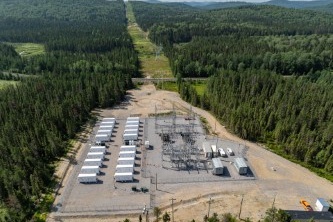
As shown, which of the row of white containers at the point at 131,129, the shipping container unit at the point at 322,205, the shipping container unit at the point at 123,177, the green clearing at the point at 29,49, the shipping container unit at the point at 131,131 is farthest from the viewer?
the green clearing at the point at 29,49

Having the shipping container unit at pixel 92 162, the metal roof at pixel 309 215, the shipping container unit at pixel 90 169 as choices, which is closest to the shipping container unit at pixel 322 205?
the metal roof at pixel 309 215

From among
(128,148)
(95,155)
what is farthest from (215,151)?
(95,155)

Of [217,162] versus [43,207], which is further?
[217,162]

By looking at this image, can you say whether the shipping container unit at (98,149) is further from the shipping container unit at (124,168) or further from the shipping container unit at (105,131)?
the shipping container unit at (124,168)

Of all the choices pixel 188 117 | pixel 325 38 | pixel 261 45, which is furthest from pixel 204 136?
pixel 325 38

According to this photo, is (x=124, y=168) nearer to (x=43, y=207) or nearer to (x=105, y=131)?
(x=43, y=207)

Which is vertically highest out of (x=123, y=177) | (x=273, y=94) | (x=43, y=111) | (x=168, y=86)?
(x=273, y=94)
